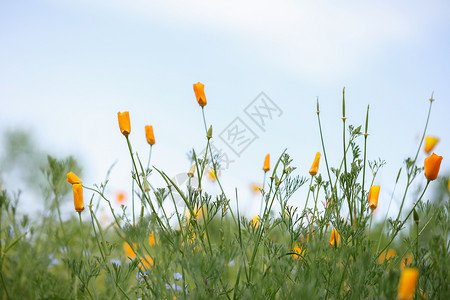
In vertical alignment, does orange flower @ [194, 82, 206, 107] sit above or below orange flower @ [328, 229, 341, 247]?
above

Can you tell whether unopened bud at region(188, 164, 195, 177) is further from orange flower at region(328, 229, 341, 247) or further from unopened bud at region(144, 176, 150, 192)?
orange flower at region(328, 229, 341, 247)

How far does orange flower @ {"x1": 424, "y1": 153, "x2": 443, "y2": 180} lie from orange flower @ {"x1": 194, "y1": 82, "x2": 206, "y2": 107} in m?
0.85

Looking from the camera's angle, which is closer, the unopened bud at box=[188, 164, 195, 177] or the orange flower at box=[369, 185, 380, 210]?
the orange flower at box=[369, 185, 380, 210]

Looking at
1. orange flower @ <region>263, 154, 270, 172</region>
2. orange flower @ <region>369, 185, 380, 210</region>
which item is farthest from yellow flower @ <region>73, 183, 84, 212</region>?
orange flower @ <region>369, 185, 380, 210</region>

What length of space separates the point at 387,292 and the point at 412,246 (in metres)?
0.63

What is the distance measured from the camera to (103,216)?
3.41 m

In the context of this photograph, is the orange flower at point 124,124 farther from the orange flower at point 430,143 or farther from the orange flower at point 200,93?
the orange flower at point 430,143

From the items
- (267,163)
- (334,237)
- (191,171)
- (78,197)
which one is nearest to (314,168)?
(267,163)

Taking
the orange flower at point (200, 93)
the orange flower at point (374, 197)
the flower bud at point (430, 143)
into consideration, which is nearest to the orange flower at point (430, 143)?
the flower bud at point (430, 143)

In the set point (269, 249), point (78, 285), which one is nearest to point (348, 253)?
point (269, 249)

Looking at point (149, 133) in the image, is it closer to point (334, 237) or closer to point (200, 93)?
point (200, 93)

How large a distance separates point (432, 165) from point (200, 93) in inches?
34.8

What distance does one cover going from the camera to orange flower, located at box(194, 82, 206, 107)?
5.67 ft

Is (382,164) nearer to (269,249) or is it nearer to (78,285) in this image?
(269,249)
